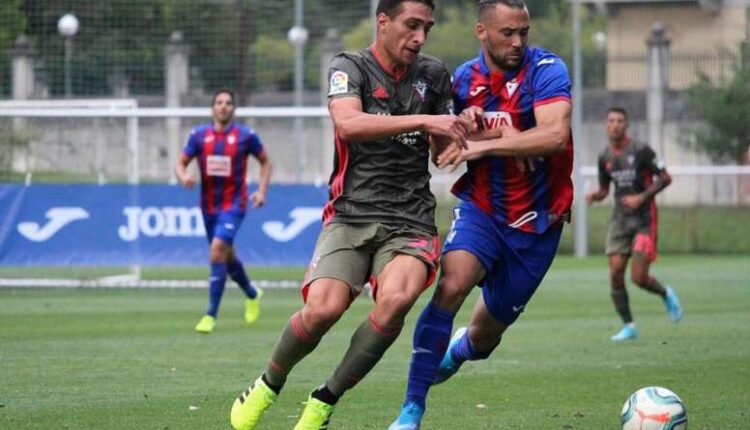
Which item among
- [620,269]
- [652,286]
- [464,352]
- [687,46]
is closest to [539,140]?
[464,352]

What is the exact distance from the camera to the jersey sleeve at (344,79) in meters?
7.92

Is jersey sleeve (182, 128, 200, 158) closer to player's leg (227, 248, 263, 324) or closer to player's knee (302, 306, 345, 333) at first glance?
player's leg (227, 248, 263, 324)

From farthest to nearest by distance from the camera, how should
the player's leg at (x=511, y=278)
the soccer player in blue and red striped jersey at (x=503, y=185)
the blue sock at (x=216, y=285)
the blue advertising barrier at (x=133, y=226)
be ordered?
the blue advertising barrier at (x=133, y=226), the blue sock at (x=216, y=285), the player's leg at (x=511, y=278), the soccer player in blue and red striped jersey at (x=503, y=185)

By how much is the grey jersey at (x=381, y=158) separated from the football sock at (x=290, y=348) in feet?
2.08

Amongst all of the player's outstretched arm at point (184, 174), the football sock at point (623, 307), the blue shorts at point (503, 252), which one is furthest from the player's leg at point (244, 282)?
the blue shorts at point (503, 252)

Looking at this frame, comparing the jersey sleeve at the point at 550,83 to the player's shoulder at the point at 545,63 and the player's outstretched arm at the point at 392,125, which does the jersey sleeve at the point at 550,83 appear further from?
the player's outstretched arm at the point at 392,125

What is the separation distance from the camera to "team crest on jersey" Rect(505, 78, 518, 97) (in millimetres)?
8414

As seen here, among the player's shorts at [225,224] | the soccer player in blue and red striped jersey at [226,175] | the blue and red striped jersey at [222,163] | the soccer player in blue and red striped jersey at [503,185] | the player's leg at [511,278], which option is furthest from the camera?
the blue and red striped jersey at [222,163]

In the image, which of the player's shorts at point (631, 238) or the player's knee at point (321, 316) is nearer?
the player's knee at point (321, 316)

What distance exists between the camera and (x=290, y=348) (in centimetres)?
794

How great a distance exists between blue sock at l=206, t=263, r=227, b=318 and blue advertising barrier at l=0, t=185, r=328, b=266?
555 centimetres

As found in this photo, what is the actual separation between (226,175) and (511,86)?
873 centimetres

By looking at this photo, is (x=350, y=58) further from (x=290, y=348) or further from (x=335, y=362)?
(x=335, y=362)

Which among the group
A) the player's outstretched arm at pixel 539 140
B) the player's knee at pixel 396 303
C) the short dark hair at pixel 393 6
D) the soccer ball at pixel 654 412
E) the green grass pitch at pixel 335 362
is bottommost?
the green grass pitch at pixel 335 362
